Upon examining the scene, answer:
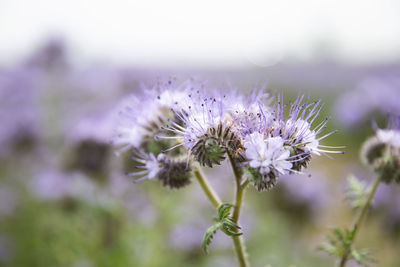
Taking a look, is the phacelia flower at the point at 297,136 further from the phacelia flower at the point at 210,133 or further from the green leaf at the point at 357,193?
the green leaf at the point at 357,193

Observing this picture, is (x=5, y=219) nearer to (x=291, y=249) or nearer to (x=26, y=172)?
(x=26, y=172)

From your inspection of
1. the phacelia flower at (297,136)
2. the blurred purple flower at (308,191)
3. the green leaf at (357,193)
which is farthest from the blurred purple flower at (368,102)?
the phacelia flower at (297,136)

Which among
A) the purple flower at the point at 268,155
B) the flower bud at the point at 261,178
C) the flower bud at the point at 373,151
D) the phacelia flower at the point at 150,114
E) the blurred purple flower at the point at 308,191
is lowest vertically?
the flower bud at the point at 261,178

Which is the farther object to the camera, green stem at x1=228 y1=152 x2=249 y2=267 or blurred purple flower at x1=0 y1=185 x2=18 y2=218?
blurred purple flower at x1=0 y1=185 x2=18 y2=218

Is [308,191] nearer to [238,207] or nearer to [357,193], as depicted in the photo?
[357,193]

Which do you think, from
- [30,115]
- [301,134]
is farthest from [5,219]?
[301,134]

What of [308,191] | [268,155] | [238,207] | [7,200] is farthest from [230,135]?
[7,200]

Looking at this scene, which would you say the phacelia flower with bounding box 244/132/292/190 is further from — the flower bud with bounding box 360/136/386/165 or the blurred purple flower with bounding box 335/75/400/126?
the blurred purple flower with bounding box 335/75/400/126

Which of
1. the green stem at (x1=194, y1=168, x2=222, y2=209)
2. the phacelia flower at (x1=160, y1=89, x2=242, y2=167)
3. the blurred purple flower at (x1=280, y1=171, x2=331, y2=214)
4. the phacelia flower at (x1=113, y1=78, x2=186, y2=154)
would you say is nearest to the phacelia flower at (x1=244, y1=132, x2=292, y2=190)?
the phacelia flower at (x1=160, y1=89, x2=242, y2=167)
